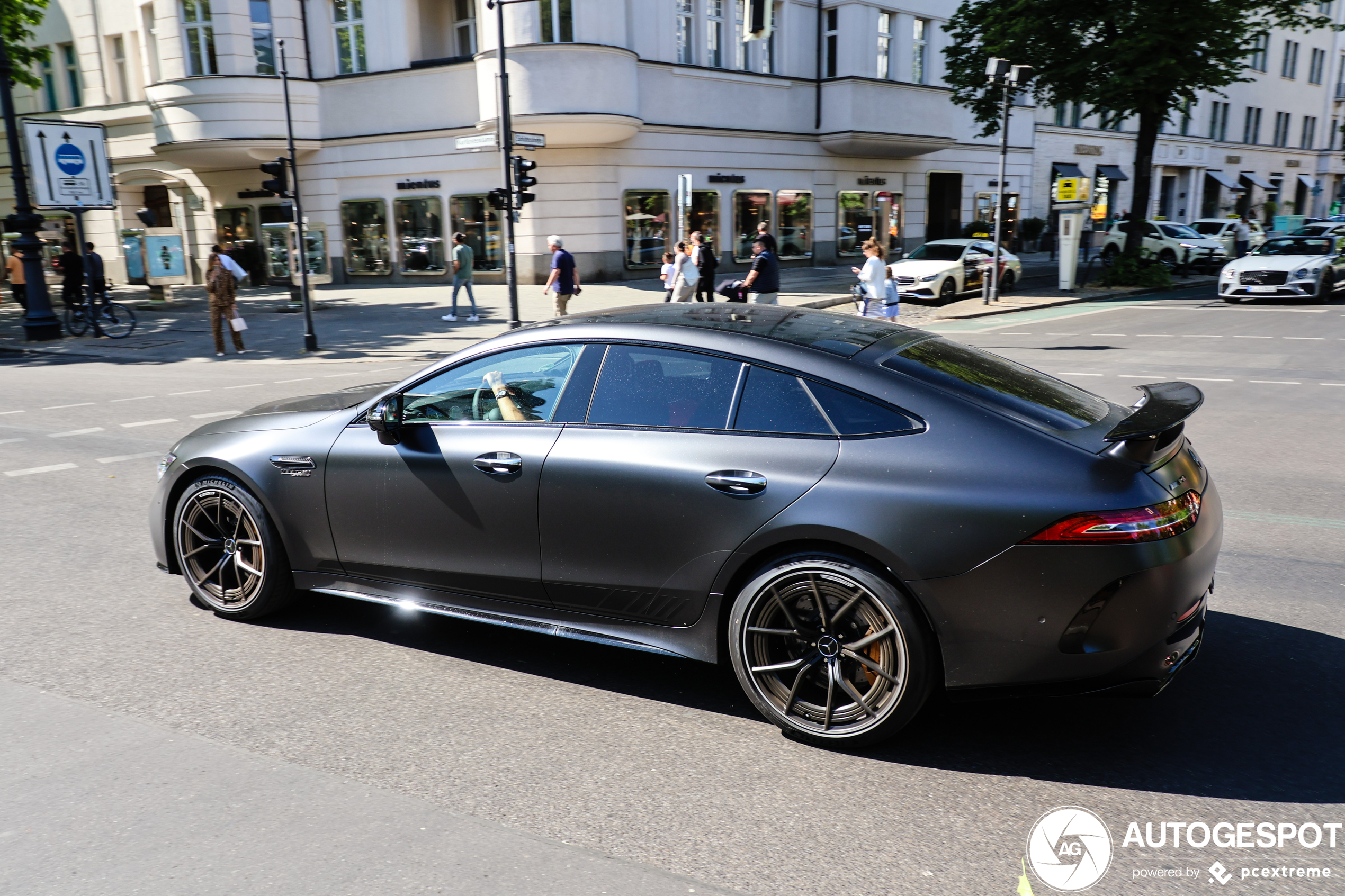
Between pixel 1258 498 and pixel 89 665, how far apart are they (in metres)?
7.03

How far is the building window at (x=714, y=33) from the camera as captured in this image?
28766 mm

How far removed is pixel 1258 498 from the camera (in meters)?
6.84

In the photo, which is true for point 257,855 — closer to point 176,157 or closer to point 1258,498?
point 1258,498

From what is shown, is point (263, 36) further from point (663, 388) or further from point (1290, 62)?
point (1290, 62)

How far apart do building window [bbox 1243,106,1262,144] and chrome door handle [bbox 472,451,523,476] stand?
6610 centimetres

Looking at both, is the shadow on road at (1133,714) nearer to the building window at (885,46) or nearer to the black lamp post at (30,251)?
the black lamp post at (30,251)

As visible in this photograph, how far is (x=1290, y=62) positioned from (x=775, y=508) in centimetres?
7184

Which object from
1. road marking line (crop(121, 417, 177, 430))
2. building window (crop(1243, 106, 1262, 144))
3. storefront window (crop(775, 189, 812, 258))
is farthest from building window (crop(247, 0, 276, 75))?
building window (crop(1243, 106, 1262, 144))

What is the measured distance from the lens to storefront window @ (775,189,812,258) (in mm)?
31578

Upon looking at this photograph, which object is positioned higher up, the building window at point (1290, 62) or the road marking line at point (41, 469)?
the building window at point (1290, 62)

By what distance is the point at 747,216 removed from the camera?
30641 millimetres

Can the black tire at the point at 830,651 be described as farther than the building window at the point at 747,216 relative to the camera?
No

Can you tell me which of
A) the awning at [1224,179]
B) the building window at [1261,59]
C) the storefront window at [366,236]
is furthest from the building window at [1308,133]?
the storefront window at [366,236]

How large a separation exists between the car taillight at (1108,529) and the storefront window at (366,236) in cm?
2857
